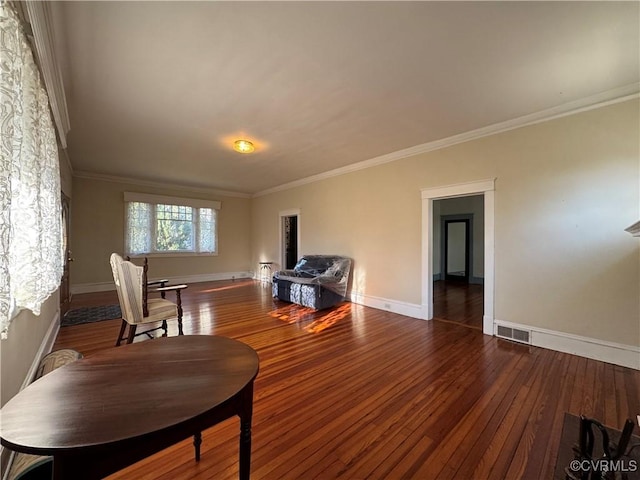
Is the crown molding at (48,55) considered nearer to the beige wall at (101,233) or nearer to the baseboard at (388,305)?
the beige wall at (101,233)

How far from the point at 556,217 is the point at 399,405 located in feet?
8.84

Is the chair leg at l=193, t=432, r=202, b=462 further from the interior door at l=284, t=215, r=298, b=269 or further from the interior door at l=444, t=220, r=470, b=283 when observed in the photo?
the interior door at l=444, t=220, r=470, b=283

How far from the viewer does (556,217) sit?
291 centimetres

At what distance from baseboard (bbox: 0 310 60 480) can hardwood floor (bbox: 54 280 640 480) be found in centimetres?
13

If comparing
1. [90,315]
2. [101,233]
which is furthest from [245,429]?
[101,233]

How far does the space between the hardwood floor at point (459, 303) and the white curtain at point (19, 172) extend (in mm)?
4390

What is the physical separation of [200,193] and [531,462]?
26.0 feet

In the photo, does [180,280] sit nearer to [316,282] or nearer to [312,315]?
[316,282]

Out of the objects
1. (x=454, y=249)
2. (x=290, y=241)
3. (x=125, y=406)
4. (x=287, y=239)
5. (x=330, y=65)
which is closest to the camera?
(x=125, y=406)

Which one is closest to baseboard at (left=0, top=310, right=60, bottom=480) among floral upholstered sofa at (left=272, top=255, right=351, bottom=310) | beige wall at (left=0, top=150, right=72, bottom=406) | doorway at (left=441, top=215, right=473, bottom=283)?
beige wall at (left=0, top=150, right=72, bottom=406)

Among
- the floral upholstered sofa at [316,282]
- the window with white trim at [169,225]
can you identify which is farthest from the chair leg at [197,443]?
the window with white trim at [169,225]

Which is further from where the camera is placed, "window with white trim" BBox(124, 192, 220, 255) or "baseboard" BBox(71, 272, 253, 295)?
"window with white trim" BBox(124, 192, 220, 255)

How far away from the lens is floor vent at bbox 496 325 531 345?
3.08 meters

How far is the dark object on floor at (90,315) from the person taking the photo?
12.5ft
